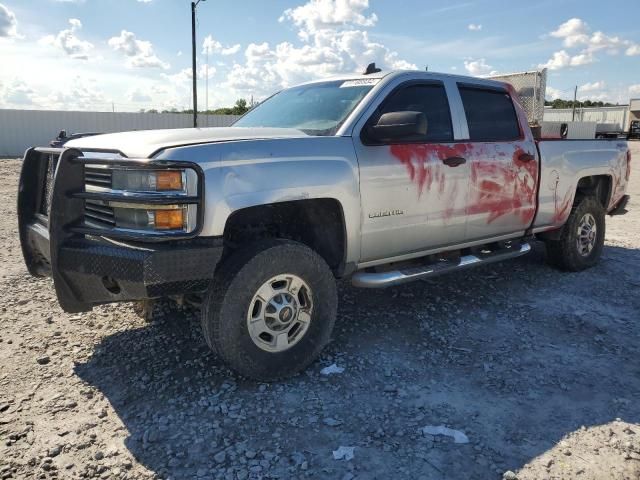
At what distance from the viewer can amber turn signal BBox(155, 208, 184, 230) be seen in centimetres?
284

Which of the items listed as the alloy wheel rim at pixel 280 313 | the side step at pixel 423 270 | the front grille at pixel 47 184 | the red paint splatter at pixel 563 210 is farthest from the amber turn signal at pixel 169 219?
the red paint splatter at pixel 563 210

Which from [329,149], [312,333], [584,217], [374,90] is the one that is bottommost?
[312,333]

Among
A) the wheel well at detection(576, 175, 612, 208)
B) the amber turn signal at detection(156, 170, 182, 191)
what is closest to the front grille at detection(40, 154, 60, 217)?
the amber turn signal at detection(156, 170, 182, 191)

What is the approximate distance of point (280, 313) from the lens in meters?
3.31

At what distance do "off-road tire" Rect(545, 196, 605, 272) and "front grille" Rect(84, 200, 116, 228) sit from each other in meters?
4.63

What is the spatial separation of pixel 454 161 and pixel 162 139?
7.27 feet

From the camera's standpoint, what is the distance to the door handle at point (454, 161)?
411cm

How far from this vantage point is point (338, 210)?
359cm

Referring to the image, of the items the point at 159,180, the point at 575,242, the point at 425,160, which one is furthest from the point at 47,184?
the point at 575,242

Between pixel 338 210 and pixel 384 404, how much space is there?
49.8 inches

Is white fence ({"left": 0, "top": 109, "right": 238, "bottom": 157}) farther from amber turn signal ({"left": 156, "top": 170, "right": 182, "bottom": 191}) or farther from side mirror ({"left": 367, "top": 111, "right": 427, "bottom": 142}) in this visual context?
amber turn signal ({"left": 156, "top": 170, "right": 182, "bottom": 191})

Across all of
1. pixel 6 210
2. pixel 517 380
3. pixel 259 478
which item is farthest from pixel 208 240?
pixel 6 210

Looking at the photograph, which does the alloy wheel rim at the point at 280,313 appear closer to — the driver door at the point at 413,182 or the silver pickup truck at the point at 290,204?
the silver pickup truck at the point at 290,204

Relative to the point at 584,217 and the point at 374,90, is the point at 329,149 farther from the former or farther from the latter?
the point at 584,217
